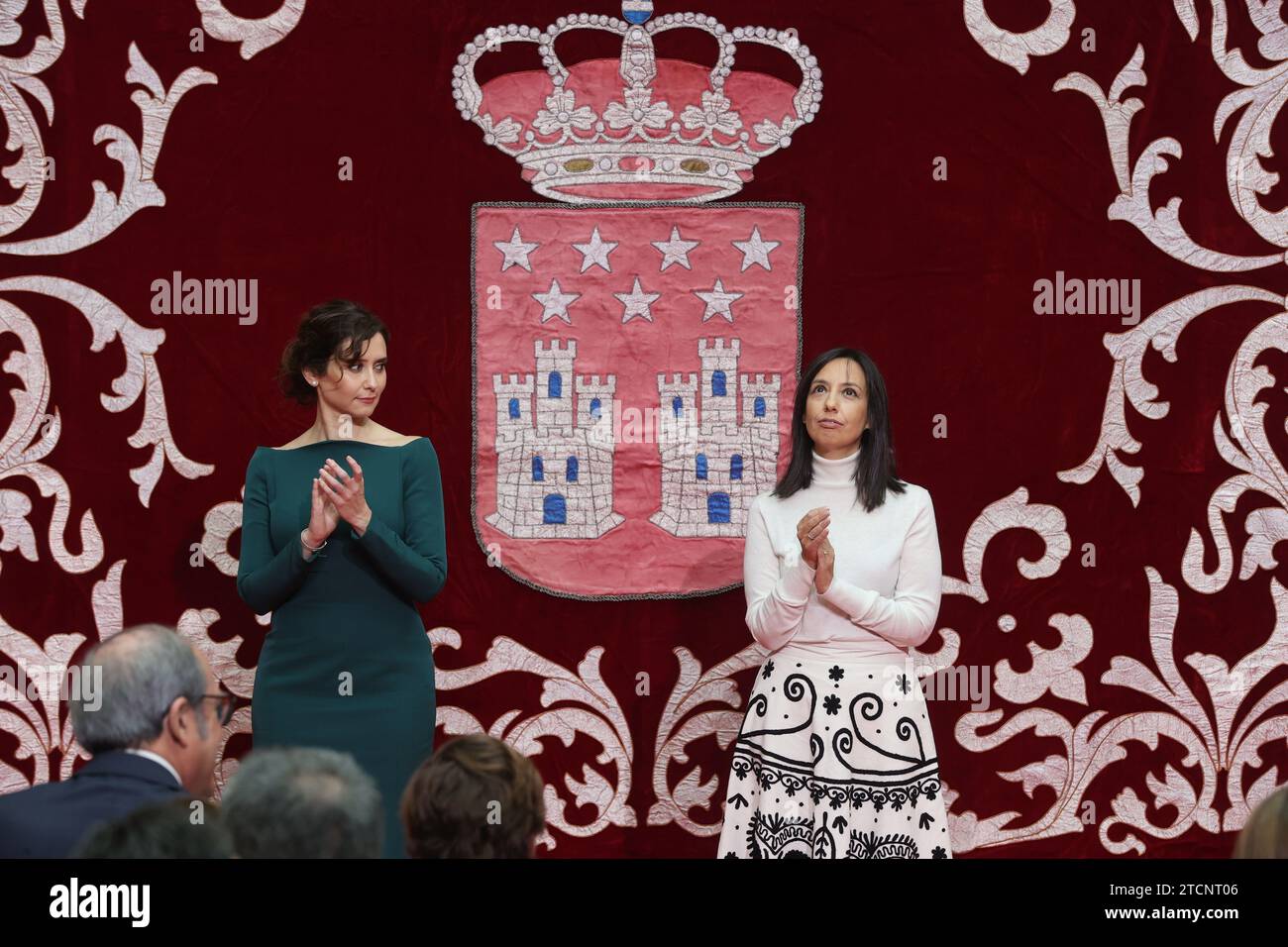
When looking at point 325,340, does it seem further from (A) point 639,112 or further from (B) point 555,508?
(A) point 639,112

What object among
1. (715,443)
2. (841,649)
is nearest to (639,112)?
(715,443)

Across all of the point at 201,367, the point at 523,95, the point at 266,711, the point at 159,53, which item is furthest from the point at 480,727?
the point at 159,53

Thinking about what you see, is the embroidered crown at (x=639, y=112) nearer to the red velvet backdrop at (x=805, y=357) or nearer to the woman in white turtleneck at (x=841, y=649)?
the red velvet backdrop at (x=805, y=357)

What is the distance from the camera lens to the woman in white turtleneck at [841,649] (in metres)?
3.43

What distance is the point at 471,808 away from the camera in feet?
7.04

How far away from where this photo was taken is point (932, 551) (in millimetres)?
3533

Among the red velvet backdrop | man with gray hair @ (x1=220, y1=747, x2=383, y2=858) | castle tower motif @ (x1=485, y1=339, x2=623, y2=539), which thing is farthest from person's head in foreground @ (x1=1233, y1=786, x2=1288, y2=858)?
castle tower motif @ (x1=485, y1=339, x2=623, y2=539)

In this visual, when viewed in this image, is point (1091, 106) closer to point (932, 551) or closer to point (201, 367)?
point (932, 551)

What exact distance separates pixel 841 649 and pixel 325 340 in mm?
1450

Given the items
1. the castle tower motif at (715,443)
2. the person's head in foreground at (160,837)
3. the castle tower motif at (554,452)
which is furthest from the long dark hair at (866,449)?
the person's head in foreground at (160,837)

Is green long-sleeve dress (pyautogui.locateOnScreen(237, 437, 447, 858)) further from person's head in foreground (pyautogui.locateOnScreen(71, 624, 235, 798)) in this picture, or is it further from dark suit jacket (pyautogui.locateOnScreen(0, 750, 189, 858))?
dark suit jacket (pyautogui.locateOnScreen(0, 750, 189, 858))

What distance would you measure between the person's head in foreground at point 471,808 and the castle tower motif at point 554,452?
2.03 m

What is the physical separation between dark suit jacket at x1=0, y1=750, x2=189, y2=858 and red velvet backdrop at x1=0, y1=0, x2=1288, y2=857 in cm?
192

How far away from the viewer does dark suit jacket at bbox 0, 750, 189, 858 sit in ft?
6.95
